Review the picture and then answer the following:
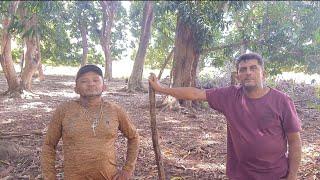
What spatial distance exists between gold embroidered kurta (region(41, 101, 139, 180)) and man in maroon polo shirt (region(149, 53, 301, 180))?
915 mm

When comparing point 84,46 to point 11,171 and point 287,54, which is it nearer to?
point 287,54

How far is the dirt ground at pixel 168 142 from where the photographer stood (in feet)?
17.1

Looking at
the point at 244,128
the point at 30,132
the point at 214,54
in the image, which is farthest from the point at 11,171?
the point at 214,54

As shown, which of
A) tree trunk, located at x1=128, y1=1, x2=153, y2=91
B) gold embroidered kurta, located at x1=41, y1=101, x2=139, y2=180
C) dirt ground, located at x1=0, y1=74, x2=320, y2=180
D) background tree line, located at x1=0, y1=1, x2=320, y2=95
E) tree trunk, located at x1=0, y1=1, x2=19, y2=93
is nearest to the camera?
gold embroidered kurta, located at x1=41, y1=101, x2=139, y2=180

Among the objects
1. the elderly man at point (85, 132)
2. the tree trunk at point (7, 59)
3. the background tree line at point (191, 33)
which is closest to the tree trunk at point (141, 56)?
the background tree line at point (191, 33)

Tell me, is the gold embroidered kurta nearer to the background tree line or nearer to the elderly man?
the elderly man

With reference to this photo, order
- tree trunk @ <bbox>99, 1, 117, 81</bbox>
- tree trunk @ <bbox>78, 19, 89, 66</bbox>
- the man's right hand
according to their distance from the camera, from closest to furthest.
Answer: the man's right hand < tree trunk @ <bbox>99, 1, 117, 81</bbox> < tree trunk @ <bbox>78, 19, 89, 66</bbox>

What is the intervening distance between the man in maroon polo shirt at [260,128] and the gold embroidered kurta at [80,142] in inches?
36.0

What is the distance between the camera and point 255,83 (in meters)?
2.91

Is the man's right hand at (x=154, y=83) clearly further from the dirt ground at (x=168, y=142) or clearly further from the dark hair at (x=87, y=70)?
the dirt ground at (x=168, y=142)

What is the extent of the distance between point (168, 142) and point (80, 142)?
425 cm

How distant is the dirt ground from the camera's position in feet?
17.1

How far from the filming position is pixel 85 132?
9.22 feet

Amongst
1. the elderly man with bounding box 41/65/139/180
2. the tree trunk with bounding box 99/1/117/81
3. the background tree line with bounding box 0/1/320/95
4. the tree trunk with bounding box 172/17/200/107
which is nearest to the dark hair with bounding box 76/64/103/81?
the elderly man with bounding box 41/65/139/180
